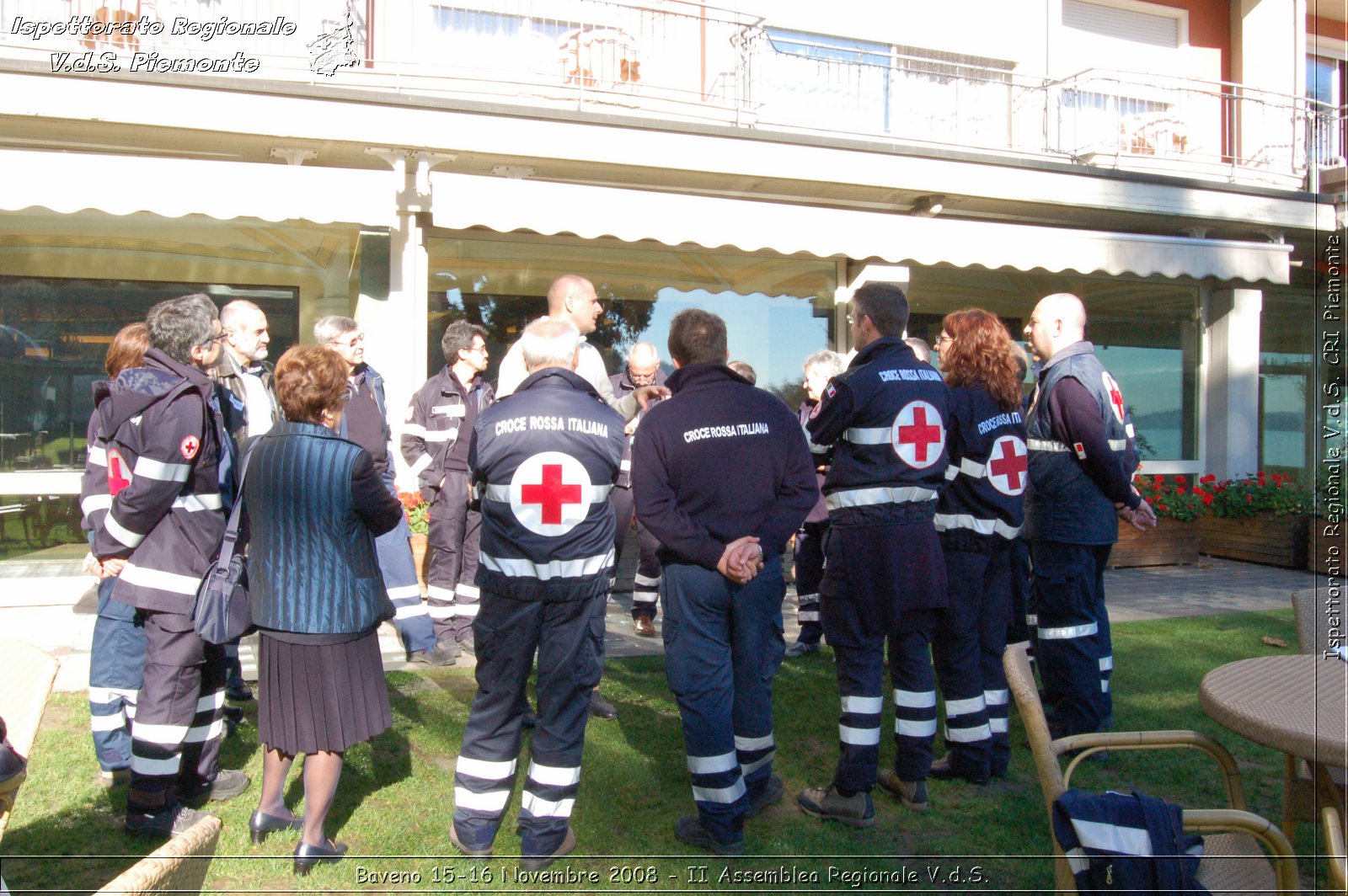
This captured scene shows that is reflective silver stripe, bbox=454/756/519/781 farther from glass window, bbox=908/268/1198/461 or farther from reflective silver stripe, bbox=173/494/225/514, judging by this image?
glass window, bbox=908/268/1198/461

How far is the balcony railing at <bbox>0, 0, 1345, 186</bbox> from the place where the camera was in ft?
28.2

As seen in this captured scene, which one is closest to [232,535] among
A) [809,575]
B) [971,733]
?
[971,733]

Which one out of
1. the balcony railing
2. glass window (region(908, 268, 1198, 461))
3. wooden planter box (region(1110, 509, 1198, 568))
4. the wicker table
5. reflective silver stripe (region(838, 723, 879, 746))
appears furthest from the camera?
glass window (region(908, 268, 1198, 461))

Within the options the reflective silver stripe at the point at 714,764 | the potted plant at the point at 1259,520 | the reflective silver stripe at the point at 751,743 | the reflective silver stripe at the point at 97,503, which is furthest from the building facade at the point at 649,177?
the reflective silver stripe at the point at 714,764

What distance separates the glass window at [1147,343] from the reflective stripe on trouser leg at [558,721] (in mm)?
10106

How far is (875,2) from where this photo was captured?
39.6 ft

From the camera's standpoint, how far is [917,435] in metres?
4.04

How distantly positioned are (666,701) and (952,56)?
34.2ft

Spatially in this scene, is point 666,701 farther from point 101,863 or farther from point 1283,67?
point 1283,67

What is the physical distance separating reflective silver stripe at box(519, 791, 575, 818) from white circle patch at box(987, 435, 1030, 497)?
2.33 m

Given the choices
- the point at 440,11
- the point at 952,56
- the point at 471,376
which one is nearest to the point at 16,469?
the point at 471,376

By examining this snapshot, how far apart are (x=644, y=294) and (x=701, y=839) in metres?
7.25

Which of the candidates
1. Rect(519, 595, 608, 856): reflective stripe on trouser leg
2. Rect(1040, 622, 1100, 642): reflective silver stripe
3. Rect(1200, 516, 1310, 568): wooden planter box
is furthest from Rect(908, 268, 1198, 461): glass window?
Rect(519, 595, 608, 856): reflective stripe on trouser leg

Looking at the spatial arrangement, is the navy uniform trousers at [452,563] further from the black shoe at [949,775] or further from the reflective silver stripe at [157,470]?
the black shoe at [949,775]
